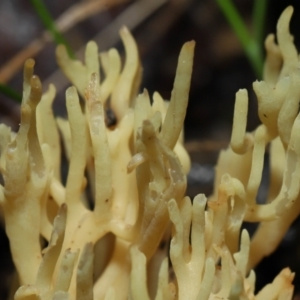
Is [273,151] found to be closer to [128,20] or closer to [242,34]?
[242,34]

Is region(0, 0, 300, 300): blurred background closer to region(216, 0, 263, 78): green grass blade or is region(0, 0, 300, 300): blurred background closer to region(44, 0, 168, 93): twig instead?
region(44, 0, 168, 93): twig

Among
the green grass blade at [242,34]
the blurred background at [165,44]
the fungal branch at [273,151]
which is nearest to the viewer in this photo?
the fungal branch at [273,151]

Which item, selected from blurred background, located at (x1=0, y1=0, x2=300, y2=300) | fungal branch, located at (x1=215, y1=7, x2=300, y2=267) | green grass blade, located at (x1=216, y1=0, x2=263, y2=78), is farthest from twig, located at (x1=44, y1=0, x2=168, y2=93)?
fungal branch, located at (x1=215, y1=7, x2=300, y2=267)

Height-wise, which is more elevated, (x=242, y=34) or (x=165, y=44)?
(x=165, y=44)

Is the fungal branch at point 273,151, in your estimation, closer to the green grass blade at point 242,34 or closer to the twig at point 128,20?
the green grass blade at point 242,34

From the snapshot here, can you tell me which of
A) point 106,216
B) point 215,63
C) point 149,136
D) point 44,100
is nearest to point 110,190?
point 106,216

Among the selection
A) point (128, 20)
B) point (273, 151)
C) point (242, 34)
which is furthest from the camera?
point (128, 20)

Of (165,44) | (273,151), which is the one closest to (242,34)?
(273,151)

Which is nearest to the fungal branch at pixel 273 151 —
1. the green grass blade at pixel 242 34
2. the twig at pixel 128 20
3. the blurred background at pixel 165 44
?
the green grass blade at pixel 242 34
